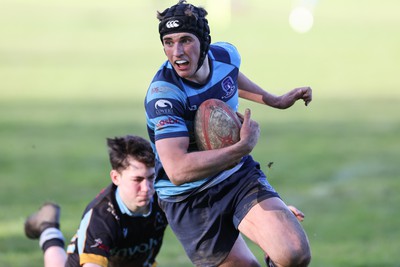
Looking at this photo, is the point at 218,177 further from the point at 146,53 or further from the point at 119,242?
the point at 146,53

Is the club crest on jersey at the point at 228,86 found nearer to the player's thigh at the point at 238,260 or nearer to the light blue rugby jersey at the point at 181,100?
the light blue rugby jersey at the point at 181,100

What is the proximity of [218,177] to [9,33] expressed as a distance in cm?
2878

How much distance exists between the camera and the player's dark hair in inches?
296

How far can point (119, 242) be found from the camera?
7.63 m

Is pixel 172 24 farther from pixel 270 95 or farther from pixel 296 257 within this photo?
pixel 296 257

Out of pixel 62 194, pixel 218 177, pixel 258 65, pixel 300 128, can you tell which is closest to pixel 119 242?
pixel 218 177

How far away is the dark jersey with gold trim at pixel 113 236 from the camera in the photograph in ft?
24.2

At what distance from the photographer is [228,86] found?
6.70 meters

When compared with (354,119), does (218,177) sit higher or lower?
higher

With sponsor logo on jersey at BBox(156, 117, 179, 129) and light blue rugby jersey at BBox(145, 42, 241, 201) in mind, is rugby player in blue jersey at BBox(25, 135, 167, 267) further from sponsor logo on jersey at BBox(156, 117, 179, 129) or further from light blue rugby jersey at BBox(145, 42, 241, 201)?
sponsor logo on jersey at BBox(156, 117, 179, 129)

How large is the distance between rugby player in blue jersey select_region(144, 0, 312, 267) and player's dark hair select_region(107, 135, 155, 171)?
0.69 m

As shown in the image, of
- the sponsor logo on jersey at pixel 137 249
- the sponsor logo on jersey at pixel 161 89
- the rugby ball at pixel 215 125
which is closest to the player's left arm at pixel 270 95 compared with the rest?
the rugby ball at pixel 215 125

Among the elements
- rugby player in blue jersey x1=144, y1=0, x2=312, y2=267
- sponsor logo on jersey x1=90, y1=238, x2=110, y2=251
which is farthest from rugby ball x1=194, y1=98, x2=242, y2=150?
sponsor logo on jersey x1=90, y1=238, x2=110, y2=251

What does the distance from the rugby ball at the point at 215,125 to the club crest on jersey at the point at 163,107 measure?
0.20m
